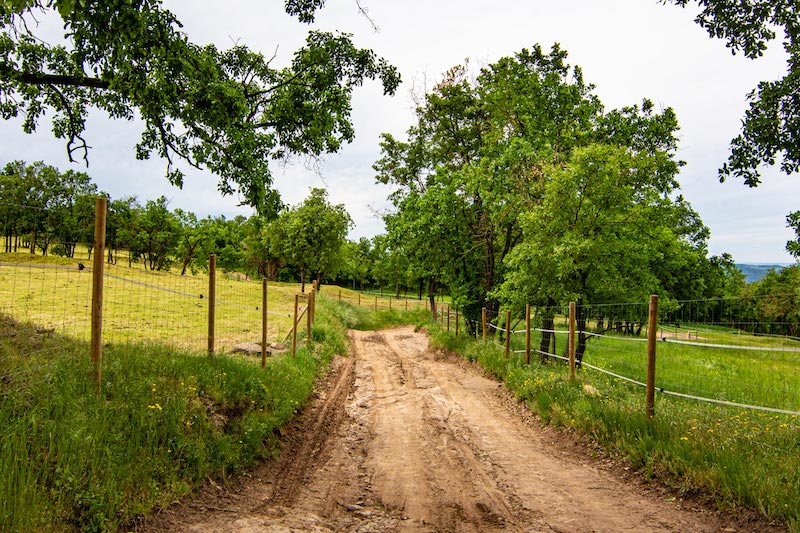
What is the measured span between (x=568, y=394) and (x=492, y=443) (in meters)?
1.88

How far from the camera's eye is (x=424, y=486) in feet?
17.0

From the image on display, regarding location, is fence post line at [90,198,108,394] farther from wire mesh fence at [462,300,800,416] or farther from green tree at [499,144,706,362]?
green tree at [499,144,706,362]

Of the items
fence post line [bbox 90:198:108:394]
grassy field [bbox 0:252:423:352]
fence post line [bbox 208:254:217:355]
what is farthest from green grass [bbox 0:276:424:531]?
grassy field [bbox 0:252:423:352]

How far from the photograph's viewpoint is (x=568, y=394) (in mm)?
7902

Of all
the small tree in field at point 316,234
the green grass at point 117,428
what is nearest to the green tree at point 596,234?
the green grass at point 117,428

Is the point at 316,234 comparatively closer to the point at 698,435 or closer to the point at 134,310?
the point at 134,310

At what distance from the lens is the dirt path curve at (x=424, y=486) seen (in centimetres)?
428

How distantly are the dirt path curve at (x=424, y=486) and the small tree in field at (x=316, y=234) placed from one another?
1403 inches

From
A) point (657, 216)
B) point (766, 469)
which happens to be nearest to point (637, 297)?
point (657, 216)

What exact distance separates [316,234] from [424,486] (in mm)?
40334

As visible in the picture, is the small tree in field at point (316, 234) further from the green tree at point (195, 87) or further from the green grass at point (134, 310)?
the green tree at point (195, 87)

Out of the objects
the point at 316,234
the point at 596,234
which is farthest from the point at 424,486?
the point at 316,234

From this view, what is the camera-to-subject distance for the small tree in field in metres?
43.7

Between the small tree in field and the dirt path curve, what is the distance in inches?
1403
